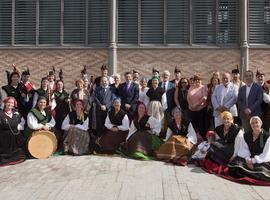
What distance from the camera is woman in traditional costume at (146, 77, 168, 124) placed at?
1012 centimetres

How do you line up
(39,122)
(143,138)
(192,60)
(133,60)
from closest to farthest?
1. (143,138)
2. (39,122)
3. (192,60)
4. (133,60)

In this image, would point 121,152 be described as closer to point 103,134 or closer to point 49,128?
point 103,134

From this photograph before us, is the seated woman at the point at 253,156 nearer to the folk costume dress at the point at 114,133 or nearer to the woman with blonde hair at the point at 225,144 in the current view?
the woman with blonde hair at the point at 225,144

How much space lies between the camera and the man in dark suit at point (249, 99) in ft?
31.2

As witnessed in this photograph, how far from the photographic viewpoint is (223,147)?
8594mm

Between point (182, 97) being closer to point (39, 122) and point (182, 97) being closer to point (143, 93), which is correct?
point (143, 93)

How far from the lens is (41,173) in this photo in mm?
8305

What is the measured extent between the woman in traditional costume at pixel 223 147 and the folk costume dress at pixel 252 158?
0.23m

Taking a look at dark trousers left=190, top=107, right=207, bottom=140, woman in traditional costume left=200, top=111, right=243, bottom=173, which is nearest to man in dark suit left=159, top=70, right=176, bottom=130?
dark trousers left=190, top=107, right=207, bottom=140

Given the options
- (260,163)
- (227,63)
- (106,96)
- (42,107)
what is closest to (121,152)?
(106,96)

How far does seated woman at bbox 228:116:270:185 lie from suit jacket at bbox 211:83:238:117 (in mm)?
1595

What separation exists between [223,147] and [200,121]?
1.76m

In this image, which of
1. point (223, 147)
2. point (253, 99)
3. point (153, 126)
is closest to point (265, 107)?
point (253, 99)

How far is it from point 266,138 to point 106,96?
3.90 meters
